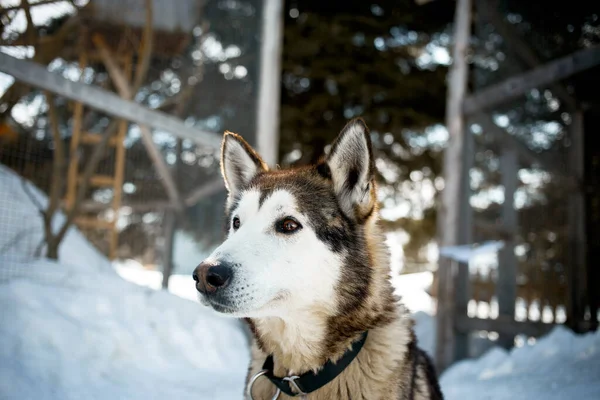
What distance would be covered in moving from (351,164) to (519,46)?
164 inches

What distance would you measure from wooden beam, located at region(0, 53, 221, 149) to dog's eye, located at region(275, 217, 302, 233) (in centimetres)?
286

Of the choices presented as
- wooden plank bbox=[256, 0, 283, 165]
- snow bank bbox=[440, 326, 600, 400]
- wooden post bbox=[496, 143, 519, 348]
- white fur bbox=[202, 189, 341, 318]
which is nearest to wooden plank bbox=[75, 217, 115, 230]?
wooden plank bbox=[256, 0, 283, 165]

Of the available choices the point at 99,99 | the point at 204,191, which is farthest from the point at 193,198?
the point at 99,99

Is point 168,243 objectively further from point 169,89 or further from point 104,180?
point 169,89

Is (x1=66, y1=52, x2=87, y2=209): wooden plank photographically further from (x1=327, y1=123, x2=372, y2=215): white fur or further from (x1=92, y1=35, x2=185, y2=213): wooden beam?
(x1=327, y1=123, x2=372, y2=215): white fur

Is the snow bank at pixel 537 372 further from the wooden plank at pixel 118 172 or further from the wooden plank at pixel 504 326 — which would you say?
the wooden plank at pixel 118 172

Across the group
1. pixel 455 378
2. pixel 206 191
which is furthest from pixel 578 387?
pixel 206 191

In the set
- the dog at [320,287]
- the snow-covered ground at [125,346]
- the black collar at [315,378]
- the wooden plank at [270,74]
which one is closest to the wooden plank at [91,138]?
the snow-covered ground at [125,346]

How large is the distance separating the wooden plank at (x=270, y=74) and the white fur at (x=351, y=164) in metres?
3.07

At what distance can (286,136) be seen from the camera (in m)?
Result: 8.55

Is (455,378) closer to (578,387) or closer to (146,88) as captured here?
(578,387)

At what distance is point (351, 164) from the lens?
247 cm

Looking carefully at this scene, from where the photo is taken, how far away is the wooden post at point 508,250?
17.5ft

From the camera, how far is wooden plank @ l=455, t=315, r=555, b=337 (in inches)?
197
